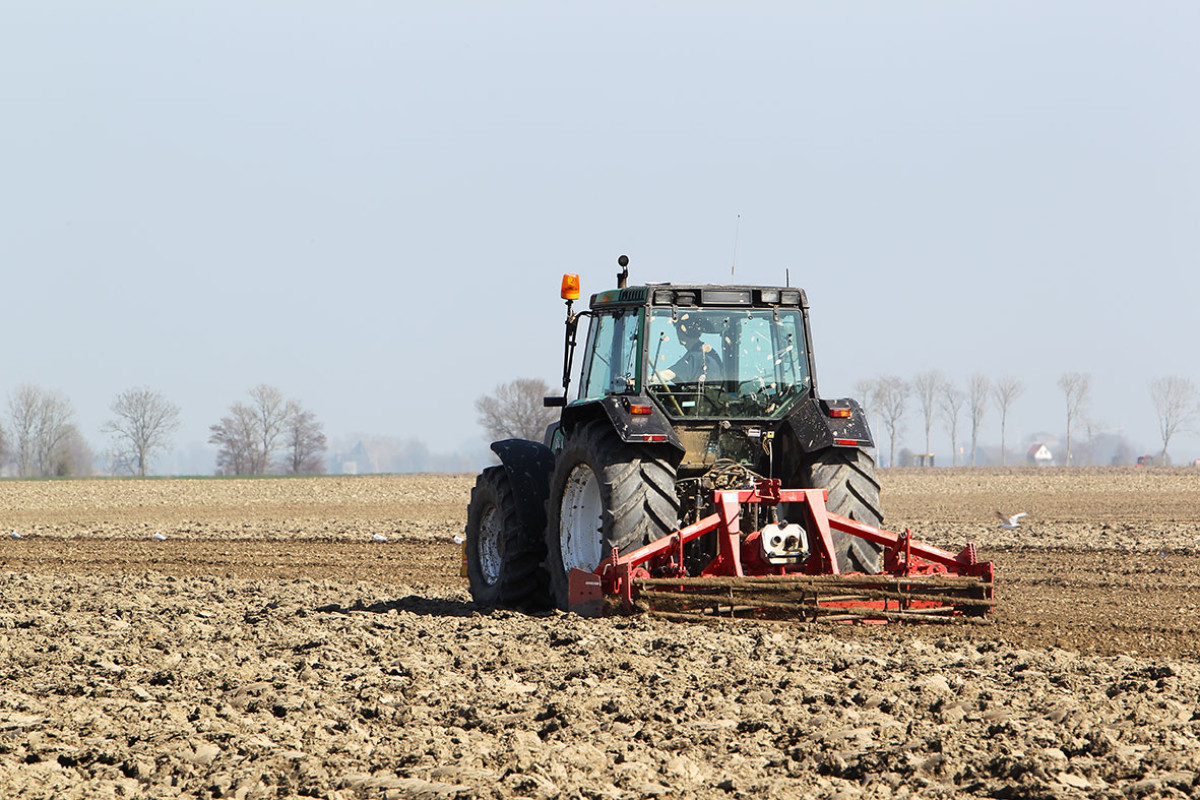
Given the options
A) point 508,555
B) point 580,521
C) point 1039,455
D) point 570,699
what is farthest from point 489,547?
point 1039,455

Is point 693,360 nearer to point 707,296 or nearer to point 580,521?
point 707,296

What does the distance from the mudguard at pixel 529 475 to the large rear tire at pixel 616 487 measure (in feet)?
2.21

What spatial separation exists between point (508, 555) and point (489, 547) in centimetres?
86

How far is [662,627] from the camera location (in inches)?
312

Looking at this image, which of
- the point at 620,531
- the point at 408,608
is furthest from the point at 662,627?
the point at 408,608

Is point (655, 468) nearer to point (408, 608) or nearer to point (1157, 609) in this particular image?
point (408, 608)

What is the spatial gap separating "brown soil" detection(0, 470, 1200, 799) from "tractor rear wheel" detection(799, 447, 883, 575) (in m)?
0.59

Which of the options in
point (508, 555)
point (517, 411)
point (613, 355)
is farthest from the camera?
point (517, 411)

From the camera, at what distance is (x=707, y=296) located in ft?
29.3

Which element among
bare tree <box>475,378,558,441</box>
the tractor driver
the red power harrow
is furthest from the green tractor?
bare tree <box>475,378,558,441</box>

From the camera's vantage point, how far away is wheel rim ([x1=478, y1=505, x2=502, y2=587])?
1025 cm

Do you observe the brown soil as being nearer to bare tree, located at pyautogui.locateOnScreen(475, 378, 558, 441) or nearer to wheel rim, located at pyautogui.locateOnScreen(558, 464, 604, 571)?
wheel rim, located at pyautogui.locateOnScreen(558, 464, 604, 571)

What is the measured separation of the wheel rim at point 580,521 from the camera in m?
8.89

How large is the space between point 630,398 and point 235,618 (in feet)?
10.4
